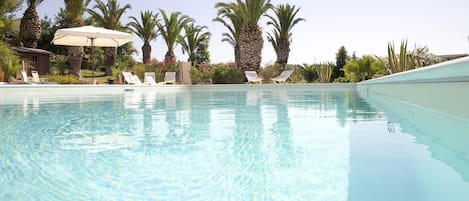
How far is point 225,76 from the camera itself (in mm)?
21453

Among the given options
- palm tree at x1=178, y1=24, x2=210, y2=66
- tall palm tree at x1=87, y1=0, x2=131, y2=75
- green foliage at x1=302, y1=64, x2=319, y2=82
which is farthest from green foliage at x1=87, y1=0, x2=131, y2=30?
green foliage at x1=302, y1=64, x2=319, y2=82

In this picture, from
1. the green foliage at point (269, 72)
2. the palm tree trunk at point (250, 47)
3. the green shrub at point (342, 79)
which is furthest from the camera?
the green foliage at point (269, 72)

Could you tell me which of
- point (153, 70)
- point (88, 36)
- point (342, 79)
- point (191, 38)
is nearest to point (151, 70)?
point (153, 70)

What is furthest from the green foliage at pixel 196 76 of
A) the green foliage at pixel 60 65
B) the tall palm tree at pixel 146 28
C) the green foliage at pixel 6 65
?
the green foliage at pixel 60 65

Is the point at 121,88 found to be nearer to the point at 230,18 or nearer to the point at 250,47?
the point at 250,47

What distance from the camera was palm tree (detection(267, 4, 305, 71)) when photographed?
2457 cm

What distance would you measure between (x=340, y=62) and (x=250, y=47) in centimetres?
625

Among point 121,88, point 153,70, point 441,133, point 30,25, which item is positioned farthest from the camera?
point 30,25

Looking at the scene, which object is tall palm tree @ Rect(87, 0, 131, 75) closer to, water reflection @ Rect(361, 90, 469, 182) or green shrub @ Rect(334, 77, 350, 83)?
green shrub @ Rect(334, 77, 350, 83)

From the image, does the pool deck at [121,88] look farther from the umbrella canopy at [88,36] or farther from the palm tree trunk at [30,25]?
the palm tree trunk at [30,25]

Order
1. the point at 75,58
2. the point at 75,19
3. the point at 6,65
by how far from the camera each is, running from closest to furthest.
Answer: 1. the point at 6,65
2. the point at 75,19
3. the point at 75,58

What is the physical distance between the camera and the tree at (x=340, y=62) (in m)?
23.6

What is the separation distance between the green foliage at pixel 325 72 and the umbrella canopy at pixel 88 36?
451 inches

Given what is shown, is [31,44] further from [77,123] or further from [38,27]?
[77,123]
